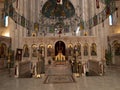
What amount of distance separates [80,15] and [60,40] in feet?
26.7

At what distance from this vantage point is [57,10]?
29.5 metres

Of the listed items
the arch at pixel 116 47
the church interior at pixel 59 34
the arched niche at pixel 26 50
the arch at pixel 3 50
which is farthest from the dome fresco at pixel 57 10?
the arch at pixel 3 50

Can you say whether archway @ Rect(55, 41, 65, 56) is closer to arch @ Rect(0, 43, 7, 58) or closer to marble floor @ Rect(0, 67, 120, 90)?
arch @ Rect(0, 43, 7, 58)

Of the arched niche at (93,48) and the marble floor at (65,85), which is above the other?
the arched niche at (93,48)

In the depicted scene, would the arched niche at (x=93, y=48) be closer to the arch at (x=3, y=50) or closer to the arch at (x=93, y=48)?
the arch at (x=93, y=48)

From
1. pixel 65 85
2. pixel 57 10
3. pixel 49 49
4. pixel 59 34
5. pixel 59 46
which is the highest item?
pixel 57 10

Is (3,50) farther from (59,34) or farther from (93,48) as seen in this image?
(93,48)

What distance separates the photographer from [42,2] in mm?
29438

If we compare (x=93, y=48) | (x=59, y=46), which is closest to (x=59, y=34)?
(x=59, y=46)

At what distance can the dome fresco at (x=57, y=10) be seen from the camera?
29.2 meters

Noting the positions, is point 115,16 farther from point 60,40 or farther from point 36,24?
point 36,24

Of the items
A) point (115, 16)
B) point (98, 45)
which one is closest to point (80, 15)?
point (115, 16)

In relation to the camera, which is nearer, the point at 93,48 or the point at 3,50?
the point at 3,50

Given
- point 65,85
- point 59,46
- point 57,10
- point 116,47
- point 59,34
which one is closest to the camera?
point 65,85
